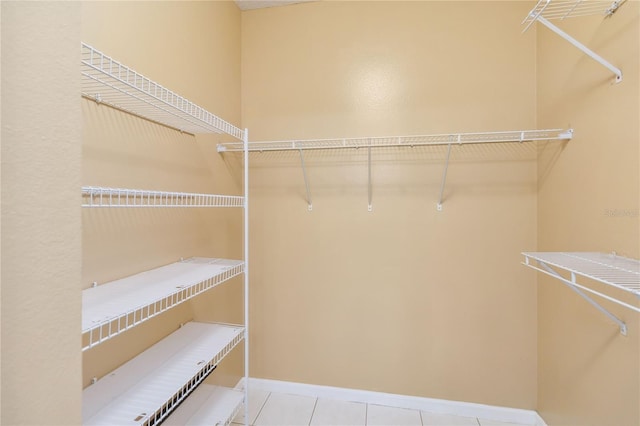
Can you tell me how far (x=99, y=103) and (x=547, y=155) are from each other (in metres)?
2.14

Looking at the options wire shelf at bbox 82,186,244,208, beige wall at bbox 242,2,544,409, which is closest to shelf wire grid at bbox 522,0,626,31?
beige wall at bbox 242,2,544,409

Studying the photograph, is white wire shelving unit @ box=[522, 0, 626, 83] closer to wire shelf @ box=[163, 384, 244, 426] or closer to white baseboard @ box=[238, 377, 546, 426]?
white baseboard @ box=[238, 377, 546, 426]

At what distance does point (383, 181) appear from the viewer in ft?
6.40

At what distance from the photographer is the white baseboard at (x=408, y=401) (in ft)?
5.92

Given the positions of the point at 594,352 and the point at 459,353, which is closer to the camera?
the point at 594,352

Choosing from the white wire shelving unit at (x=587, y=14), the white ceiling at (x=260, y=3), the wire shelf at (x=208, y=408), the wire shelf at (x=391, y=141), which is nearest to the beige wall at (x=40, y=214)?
the wire shelf at (x=208, y=408)

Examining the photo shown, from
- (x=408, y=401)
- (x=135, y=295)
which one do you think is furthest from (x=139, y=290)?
(x=408, y=401)

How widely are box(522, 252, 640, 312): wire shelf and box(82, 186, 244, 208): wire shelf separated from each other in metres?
1.24

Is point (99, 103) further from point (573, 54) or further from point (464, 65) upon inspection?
point (573, 54)

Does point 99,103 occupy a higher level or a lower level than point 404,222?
higher

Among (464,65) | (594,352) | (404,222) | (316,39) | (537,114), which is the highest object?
(316,39)

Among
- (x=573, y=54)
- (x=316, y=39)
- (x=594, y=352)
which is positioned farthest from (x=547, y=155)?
(x=316, y=39)

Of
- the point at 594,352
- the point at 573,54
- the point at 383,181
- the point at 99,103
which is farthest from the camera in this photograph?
the point at 383,181

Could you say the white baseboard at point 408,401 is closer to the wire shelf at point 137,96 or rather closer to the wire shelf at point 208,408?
the wire shelf at point 208,408
